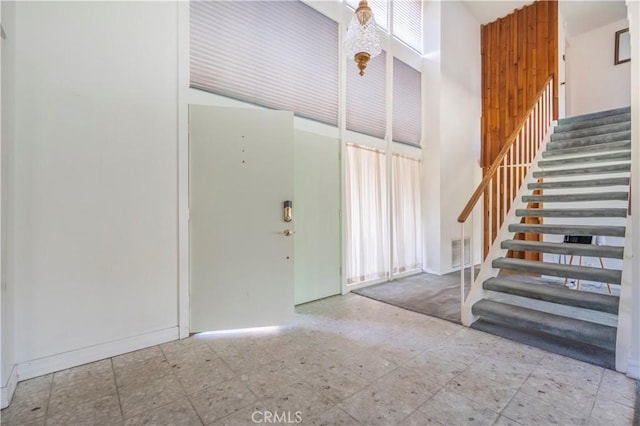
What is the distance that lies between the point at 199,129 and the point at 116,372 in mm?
2074

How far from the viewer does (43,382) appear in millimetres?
1982

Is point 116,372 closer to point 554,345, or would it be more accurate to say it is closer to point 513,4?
point 554,345

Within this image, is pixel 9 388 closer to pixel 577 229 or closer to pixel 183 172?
pixel 183 172

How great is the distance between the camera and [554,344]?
8.20 feet

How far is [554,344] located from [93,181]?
407cm

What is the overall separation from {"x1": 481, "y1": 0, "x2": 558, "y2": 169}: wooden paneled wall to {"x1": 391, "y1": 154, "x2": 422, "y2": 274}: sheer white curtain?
2064 mm

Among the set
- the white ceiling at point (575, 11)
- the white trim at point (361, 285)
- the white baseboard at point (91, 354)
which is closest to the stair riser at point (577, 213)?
the white trim at point (361, 285)

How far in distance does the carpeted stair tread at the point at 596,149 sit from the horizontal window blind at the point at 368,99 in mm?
2567

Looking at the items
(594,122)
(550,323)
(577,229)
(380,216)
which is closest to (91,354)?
(380,216)

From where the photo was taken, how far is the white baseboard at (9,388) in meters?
1.72

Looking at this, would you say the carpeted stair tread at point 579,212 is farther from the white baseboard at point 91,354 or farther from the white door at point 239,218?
the white baseboard at point 91,354

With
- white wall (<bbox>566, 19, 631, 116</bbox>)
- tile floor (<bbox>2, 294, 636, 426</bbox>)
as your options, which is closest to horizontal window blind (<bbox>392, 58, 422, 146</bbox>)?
white wall (<bbox>566, 19, 631, 116</bbox>)

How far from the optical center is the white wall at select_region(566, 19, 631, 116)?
17.0 ft

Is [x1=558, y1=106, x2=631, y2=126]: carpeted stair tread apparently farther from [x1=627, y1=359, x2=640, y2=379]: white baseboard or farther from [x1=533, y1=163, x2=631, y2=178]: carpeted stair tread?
[x1=627, y1=359, x2=640, y2=379]: white baseboard
